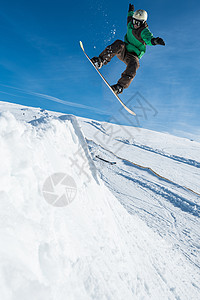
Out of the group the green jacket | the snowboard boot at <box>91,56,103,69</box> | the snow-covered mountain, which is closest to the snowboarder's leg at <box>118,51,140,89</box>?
the green jacket

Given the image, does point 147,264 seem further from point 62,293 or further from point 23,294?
point 23,294

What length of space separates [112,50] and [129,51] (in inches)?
17.9

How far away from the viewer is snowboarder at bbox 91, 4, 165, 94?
3785mm

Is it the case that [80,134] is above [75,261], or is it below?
above

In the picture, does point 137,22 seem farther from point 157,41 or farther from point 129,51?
point 157,41

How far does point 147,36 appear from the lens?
139 inches

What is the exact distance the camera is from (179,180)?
281 inches

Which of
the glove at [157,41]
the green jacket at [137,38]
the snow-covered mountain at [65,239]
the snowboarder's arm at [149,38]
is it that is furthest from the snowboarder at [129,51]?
the snow-covered mountain at [65,239]

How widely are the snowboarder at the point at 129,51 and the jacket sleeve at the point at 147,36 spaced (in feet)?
0.28

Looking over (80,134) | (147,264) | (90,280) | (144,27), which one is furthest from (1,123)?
(144,27)

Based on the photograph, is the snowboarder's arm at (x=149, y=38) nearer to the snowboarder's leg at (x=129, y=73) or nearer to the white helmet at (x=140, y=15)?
the white helmet at (x=140, y=15)

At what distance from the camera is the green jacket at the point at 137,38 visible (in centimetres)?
356

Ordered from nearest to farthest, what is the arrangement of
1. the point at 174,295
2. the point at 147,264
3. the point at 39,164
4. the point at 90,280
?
the point at 90,280 < the point at 39,164 < the point at 174,295 < the point at 147,264

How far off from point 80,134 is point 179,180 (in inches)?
215
